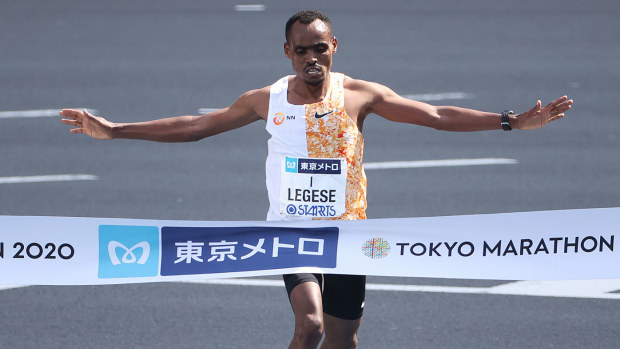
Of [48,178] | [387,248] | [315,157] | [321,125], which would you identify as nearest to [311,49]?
[321,125]

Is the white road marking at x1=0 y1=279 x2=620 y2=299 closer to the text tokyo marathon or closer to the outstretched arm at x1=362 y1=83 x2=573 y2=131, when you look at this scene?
the text tokyo marathon

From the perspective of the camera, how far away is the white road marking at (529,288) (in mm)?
9289

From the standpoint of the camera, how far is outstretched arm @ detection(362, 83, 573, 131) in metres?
6.75

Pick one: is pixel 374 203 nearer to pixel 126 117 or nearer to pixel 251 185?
pixel 251 185

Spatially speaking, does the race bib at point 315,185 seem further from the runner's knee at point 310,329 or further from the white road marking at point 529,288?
the white road marking at point 529,288

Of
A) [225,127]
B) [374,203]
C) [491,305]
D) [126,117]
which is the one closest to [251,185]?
[374,203]

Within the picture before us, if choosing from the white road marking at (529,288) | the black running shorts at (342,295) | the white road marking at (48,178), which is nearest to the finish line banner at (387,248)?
the black running shorts at (342,295)

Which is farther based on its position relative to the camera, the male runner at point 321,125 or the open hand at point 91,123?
the open hand at point 91,123

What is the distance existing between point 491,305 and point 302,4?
37.0ft

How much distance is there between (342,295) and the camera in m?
6.91

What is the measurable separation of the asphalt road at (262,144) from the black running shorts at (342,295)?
1517mm

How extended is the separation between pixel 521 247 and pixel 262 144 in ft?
23.2

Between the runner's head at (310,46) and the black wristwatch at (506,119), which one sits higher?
the runner's head at (310,46)

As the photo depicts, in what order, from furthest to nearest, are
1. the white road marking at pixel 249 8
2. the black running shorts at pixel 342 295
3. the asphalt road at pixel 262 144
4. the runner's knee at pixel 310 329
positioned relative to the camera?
the white road marking at pixel 249 8, the asphalt road at pixel 262 144, the black running shorts at pixel 342 295, the runner's knee at pixel 310 329
